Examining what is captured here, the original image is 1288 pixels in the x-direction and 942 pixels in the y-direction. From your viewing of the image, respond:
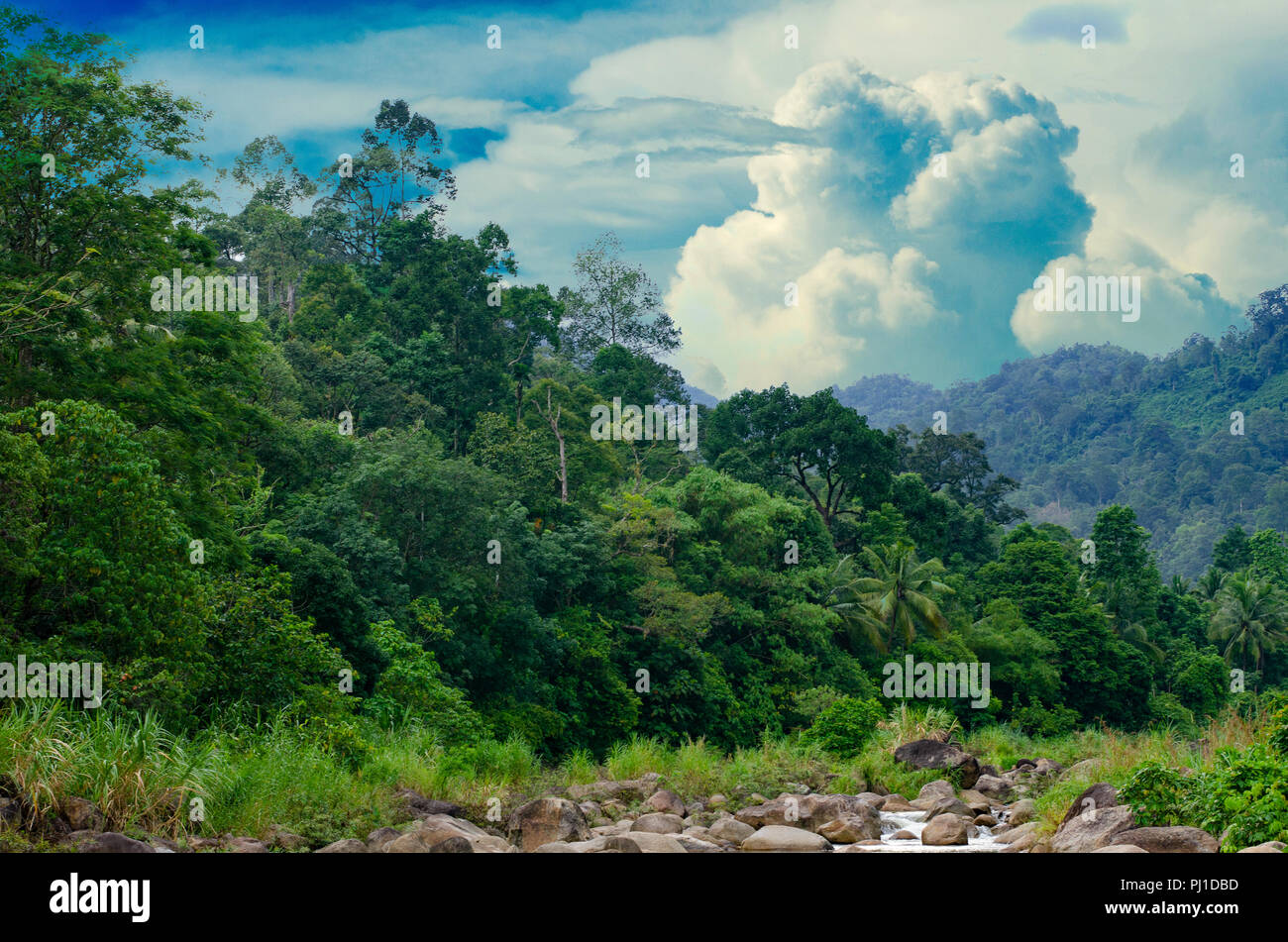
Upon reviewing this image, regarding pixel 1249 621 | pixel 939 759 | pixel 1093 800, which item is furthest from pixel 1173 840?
pixel 1249 621

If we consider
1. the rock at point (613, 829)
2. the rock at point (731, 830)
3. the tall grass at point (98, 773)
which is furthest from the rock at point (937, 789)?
the tall grass at point (98, 773)

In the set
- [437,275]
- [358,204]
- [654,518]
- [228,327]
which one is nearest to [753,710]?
[654,518]

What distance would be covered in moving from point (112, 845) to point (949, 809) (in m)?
9.59

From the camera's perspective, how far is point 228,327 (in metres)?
21.6

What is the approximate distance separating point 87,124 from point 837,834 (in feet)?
55.1

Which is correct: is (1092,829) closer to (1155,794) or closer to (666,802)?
(1155,794)

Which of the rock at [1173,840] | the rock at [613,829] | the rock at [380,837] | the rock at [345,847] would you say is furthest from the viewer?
the rock at [613,829]

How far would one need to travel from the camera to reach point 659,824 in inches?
456

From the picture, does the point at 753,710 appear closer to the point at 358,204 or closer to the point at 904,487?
the point at 904,487

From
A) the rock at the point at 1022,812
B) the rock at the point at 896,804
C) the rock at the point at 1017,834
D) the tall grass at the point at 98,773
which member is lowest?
the rock at the point at 896,804

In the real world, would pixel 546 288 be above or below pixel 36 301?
above

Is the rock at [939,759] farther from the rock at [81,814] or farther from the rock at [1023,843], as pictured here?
the rock at [81,814]

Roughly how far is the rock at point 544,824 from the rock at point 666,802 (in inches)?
79.2

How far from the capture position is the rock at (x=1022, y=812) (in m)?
12.5
